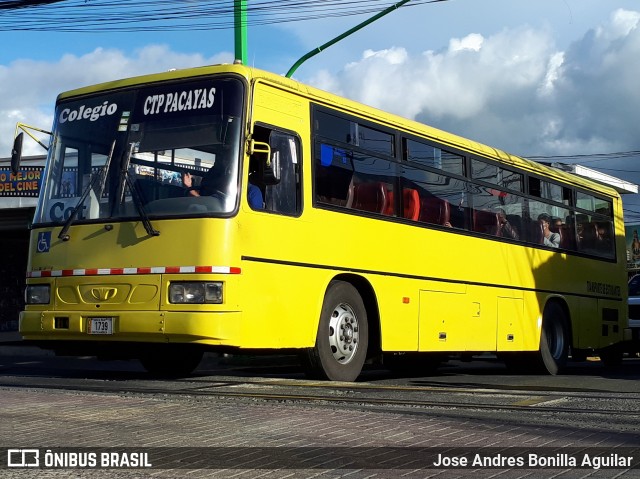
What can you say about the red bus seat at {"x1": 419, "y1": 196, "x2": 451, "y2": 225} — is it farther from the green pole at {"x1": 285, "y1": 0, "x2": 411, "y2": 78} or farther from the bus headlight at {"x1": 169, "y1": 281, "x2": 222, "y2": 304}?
the green pole at {"x1": 285, "y1": 0, "x2": 411, "y2": 78}

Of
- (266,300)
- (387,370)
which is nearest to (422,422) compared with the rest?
(266,300)

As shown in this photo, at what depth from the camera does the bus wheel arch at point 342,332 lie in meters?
10.9

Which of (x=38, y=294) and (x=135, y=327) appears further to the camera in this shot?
(x=38, y=294)

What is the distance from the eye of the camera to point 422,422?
7074mm

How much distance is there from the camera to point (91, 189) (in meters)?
10.6

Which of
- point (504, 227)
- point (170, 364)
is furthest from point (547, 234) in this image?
point (170, 364)

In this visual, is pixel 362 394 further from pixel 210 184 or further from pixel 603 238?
pixel 603 238

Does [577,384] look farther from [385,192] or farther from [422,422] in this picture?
[422,422]

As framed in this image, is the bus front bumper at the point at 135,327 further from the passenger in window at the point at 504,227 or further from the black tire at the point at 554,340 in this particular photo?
the black tire at the point at 554,340

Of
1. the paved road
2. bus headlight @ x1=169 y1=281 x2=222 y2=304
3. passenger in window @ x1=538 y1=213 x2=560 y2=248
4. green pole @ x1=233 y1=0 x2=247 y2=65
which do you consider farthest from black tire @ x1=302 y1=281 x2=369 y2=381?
green pole @ x1=233 y1=0 x2=247 y2=65

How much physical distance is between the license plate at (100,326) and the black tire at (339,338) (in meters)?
2.13

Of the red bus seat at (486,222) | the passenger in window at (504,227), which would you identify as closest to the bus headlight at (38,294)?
the red bus seat at (486,222)

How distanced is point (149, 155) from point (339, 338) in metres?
2.96

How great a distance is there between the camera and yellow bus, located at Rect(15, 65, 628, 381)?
32.5 feet
